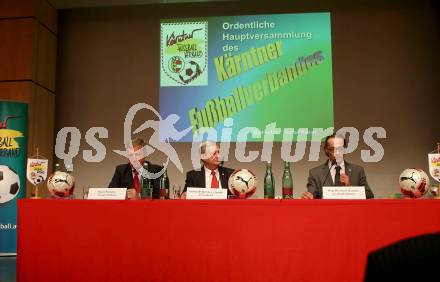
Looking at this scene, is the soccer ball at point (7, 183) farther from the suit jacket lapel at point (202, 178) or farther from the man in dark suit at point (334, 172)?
the man in dark suit at point (334, 172)

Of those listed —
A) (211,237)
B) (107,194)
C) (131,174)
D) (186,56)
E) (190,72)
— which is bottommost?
(211,237)

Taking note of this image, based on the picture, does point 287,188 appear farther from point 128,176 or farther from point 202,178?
point 128,176

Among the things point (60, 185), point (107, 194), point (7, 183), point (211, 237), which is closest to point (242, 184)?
point (211, 237)

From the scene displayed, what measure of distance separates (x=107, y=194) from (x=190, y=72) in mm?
3002

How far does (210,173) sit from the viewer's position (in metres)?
3.28

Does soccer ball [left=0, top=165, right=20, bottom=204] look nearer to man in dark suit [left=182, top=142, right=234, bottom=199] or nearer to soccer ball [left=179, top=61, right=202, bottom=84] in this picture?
soccer ball [left=179, top=61, right=202, bottom=84]

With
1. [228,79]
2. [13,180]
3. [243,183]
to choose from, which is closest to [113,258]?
[243,183]

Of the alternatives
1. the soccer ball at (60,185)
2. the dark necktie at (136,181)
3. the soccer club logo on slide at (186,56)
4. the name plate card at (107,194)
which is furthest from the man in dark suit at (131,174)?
the soccer club logo on slide at (186,56)

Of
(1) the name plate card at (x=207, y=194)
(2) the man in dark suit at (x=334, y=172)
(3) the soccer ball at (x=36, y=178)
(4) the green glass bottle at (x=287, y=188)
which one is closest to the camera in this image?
(1) the name plate card at (x=207, y=194)

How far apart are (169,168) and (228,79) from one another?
123 cm

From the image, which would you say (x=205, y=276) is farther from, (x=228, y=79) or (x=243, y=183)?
(x=228, y=79)

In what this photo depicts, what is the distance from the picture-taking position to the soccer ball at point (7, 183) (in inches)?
177

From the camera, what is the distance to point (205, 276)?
205cm

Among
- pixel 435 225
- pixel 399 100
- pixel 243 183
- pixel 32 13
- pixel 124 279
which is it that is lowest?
pixel 124 279
